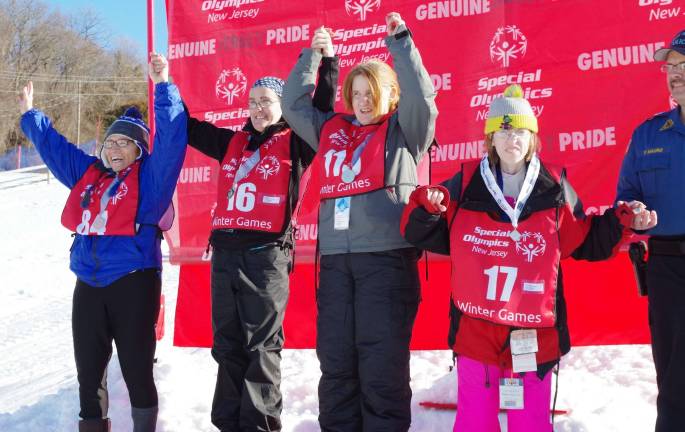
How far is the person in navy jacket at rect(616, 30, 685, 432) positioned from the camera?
2568mm

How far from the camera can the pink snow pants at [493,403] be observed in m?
2.41

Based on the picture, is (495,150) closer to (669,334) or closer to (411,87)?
(411,87)

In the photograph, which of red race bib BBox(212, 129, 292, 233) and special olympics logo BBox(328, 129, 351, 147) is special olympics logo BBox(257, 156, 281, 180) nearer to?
red race bib BBox(212, 129, 292, 233)

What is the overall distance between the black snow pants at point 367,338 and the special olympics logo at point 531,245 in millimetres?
528

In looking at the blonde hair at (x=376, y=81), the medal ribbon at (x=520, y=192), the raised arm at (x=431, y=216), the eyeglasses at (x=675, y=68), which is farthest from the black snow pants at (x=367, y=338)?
the eyeglasses at (x=675, y=68)

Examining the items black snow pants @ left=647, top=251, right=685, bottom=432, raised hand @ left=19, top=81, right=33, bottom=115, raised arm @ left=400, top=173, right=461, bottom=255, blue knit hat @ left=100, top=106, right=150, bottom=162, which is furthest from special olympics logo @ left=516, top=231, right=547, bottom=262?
raised hand @ left=19, top=81, right=33, bottom=115

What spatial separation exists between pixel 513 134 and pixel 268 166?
1.25 meters

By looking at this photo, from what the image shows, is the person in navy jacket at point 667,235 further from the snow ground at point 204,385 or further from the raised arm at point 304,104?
the raised arm at point 304,104

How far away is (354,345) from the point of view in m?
2.77

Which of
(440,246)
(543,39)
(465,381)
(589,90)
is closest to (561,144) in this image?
(589,90)

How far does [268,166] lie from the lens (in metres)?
3.20

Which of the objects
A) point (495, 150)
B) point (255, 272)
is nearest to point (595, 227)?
point (495, 150)

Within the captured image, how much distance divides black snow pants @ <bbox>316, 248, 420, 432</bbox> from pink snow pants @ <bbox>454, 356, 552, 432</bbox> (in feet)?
1.12

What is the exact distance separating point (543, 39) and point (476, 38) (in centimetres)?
41
